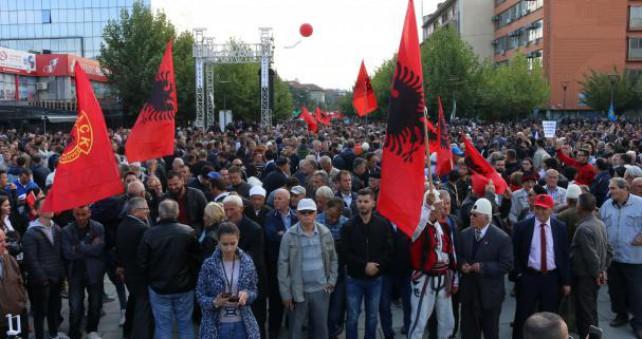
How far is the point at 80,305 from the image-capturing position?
22.5 feet

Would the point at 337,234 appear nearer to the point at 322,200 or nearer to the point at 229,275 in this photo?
the point at 322,200

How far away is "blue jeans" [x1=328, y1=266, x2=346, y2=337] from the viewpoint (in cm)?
689

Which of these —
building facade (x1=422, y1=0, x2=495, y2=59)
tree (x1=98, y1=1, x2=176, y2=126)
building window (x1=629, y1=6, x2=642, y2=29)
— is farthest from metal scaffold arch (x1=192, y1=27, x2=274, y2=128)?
building facade (x1=422, y1=0, x2=495, y2=59)

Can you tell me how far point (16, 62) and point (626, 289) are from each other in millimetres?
56958

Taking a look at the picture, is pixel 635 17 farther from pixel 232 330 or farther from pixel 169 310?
pixel 232 330

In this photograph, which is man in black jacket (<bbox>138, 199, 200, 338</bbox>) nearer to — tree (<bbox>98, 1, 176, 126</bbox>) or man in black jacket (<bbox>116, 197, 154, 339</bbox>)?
man in black jacket (<bbox>116, 197, 154, 339</bbox>)

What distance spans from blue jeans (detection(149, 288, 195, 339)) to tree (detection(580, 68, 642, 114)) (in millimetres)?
49405

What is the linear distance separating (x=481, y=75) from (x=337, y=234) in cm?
4432

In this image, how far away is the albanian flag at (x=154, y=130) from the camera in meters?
8.04

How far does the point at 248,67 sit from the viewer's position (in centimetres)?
5209

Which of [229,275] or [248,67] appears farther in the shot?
[248,67]

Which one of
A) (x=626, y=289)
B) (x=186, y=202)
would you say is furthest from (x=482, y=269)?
(x=186, y=202)

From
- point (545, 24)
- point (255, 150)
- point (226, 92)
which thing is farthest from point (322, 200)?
point (545, 24)

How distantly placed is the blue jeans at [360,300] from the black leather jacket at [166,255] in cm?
170
